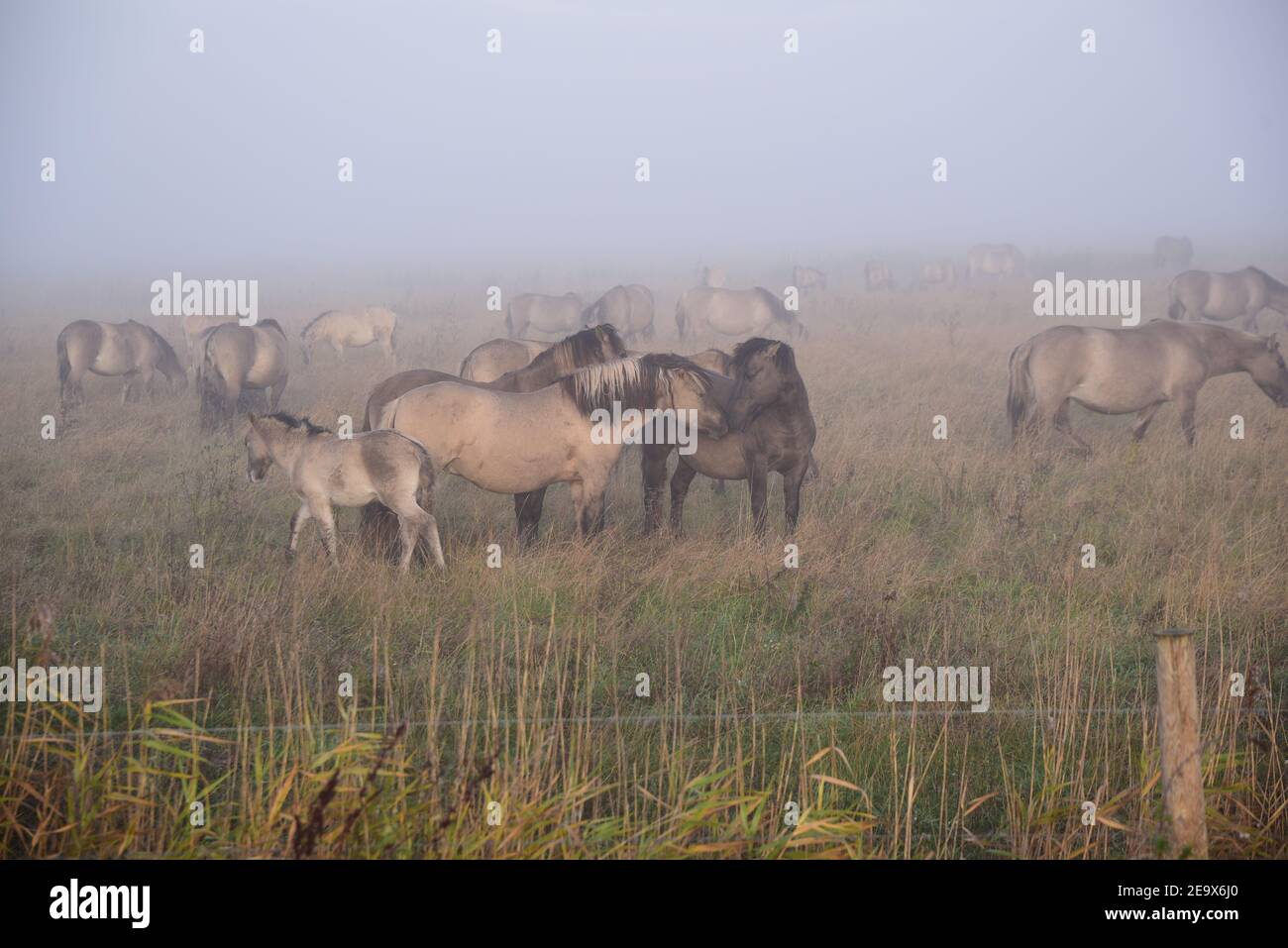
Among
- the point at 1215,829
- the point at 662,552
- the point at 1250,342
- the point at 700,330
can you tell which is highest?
the point at 700,330

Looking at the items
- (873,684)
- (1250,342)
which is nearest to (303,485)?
(873,684)

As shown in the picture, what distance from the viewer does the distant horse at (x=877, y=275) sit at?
128 ft

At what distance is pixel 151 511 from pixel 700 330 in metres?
17.7

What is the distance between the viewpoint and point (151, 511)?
905 centimetres

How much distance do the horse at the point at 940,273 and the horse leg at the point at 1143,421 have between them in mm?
30124

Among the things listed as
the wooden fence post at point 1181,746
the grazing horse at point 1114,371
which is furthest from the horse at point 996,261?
the wooden fence post at point 1181,746

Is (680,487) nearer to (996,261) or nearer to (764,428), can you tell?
(764,428)

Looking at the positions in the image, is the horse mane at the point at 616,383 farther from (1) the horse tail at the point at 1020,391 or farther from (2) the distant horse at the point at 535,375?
(1) the horse tail at the point at 1020,391

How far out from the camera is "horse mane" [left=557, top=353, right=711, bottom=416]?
8359 millimetres

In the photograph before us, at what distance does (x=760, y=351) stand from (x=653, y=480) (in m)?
1.35

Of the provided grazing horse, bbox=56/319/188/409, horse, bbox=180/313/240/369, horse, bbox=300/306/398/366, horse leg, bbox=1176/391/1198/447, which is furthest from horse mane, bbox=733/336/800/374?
horse, bbox=300/306/398/366

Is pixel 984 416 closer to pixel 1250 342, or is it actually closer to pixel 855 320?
pixel 1250 342
